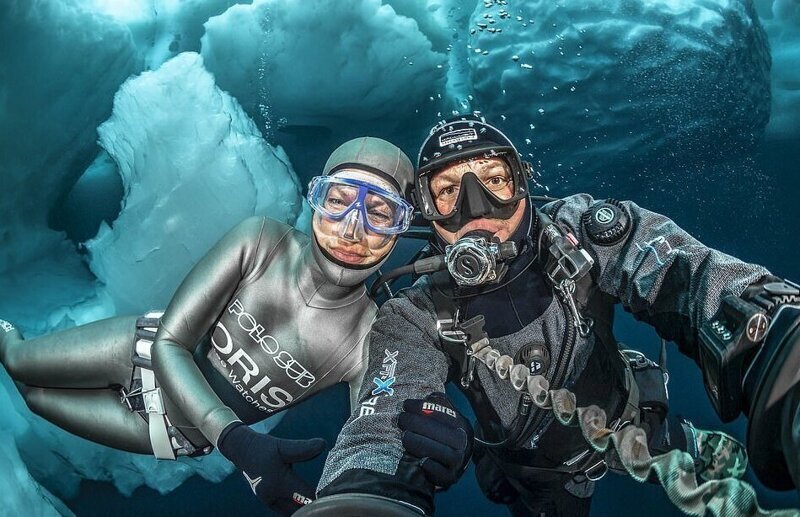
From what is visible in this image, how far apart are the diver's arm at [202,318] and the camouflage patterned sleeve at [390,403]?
1.01m

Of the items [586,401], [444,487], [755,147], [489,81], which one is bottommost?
[755,147]

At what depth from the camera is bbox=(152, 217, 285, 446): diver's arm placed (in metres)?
2.70

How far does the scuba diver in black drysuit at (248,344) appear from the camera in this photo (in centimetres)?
274

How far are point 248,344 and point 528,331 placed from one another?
1.74 m

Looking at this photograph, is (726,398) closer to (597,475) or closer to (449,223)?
(449,223)

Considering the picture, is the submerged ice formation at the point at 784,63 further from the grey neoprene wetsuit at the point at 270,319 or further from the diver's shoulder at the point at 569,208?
the grey neoprene wetsuit at the point at 270,319

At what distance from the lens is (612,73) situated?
931cm

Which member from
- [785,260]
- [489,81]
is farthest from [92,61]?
[785,260]

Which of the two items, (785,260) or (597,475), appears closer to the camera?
(597,475)

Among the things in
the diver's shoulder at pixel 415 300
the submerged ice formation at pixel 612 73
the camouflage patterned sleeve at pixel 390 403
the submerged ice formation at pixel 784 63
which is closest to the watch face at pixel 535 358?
the camouflage patterned sleeve at pixel 390 403

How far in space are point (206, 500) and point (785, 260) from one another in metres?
20.0

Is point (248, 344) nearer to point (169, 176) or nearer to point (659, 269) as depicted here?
point (659, 269)

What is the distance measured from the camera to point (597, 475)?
276cm

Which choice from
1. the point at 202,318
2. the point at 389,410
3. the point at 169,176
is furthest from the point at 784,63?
the point at 389,410
